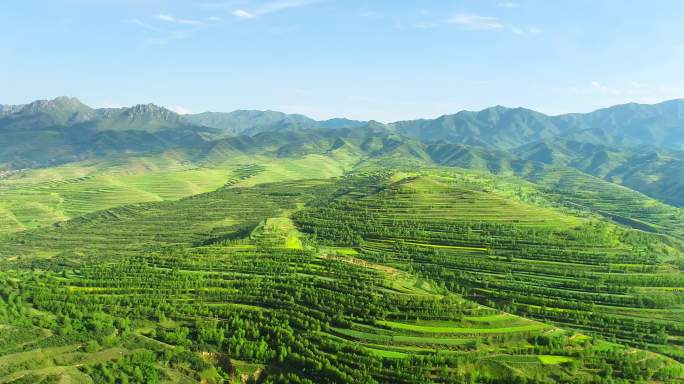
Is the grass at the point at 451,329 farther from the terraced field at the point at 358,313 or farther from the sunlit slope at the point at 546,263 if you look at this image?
the sunlit slope at the point at 546,263

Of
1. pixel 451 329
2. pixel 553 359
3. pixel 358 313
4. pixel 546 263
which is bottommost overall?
pixel 553 359

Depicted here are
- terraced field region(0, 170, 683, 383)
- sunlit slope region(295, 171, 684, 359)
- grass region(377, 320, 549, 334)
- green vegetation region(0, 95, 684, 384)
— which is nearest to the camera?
green vegetation region(0, 95, 684, 384)

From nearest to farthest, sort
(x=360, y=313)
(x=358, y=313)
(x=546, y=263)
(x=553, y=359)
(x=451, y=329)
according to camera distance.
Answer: (x=553, y=359) < (x=451, y=329) < (x=360, y=313) < (x=358, y=313) < (x=546, y=263)

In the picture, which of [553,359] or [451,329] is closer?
[553,359]

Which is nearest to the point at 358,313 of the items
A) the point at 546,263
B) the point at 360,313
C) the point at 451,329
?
the point at 360,313

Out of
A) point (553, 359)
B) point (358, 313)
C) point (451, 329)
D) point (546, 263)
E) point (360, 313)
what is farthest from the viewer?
point (546, 263)

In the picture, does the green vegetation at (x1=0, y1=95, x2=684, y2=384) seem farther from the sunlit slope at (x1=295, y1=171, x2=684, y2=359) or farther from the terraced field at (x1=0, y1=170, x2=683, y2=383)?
the sunlit slope at (x1=295, y1=171, x2=684, y2=359)

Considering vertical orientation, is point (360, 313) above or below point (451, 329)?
above

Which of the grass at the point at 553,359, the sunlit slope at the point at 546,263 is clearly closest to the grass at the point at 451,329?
the grass at the point at 553,359

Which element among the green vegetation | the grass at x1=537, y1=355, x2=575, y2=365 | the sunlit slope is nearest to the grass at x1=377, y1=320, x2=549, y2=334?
the green vegetation

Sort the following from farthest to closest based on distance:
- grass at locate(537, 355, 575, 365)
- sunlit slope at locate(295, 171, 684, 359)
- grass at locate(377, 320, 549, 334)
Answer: sunlit slope at locate(295, 171, 684, 359)
grass at locate(377, 320, 549, 334)
grass at locate(537, 355, 575, 365)

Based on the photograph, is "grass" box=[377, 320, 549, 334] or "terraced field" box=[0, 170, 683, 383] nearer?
"terraced field" box=[0, 170, 683, 383]

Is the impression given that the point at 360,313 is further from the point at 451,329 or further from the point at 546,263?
the point at 546,263
